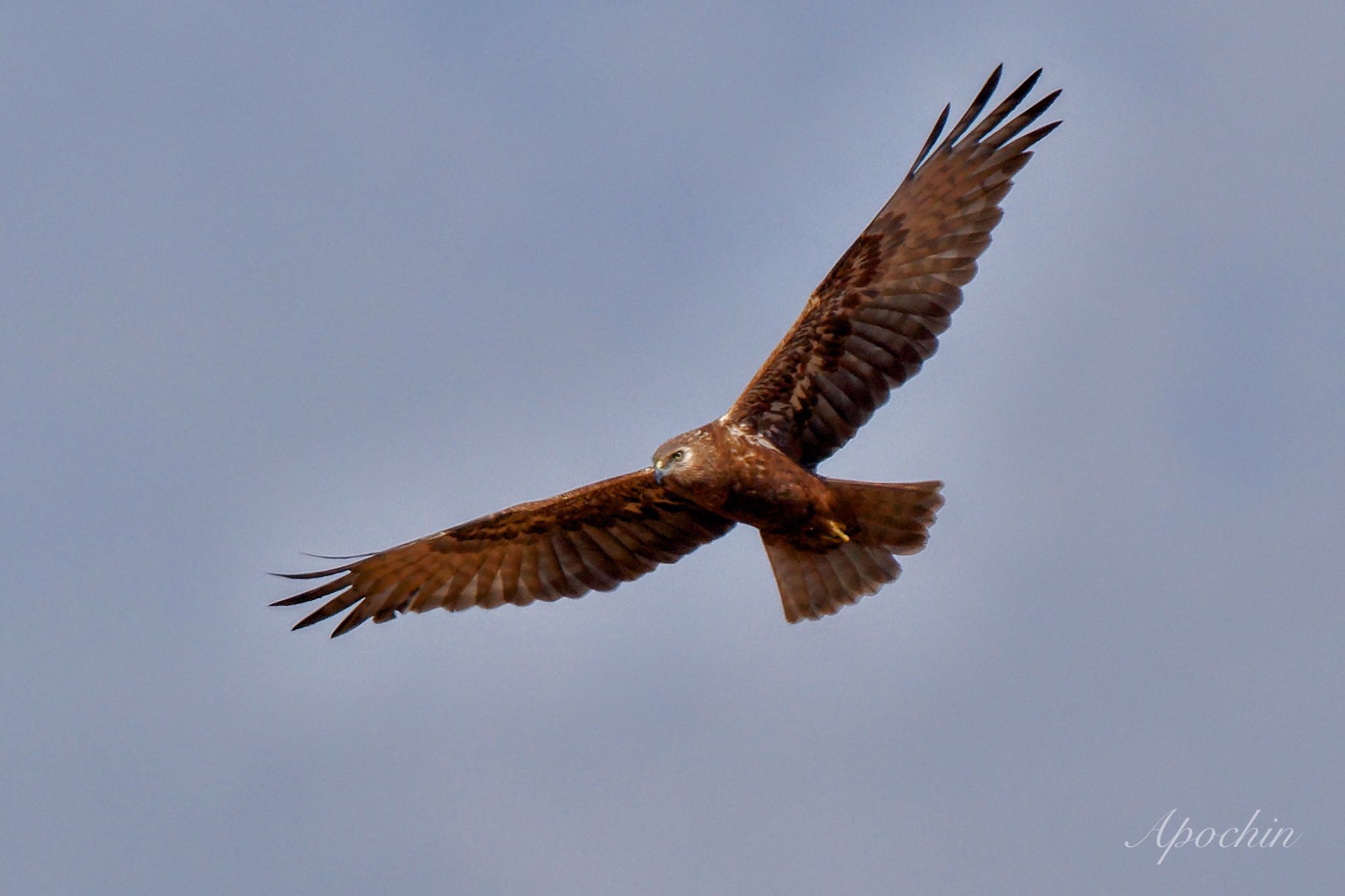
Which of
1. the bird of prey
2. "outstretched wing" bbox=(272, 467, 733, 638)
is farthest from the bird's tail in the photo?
"outstretched wing" bbox=(272, 467, 733, 638)

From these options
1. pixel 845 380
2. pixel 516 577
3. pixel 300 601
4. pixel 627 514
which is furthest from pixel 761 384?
pixel 300 601

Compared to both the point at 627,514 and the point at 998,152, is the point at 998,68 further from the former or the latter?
the point at 627,514

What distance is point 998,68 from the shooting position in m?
12.7

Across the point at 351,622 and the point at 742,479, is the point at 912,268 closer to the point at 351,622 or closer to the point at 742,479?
the point at 742,479

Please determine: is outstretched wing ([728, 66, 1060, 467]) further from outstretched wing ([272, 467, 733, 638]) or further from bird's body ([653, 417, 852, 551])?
outstretched wing ([272, 467, 733, 638])

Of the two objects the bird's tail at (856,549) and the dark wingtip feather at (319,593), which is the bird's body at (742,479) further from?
the dark wingtip feather at (319,593)

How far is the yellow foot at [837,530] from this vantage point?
12.9m

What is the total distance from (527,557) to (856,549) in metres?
2.33

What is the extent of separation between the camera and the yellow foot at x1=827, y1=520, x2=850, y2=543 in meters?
12.9

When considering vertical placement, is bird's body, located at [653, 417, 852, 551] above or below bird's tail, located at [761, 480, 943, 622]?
above

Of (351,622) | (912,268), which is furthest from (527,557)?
(912,268)

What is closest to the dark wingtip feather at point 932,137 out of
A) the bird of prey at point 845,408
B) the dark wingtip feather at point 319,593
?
the bird of prey at point 845,408

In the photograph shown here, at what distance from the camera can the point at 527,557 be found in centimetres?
1383

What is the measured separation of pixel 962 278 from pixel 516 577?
375 cm
